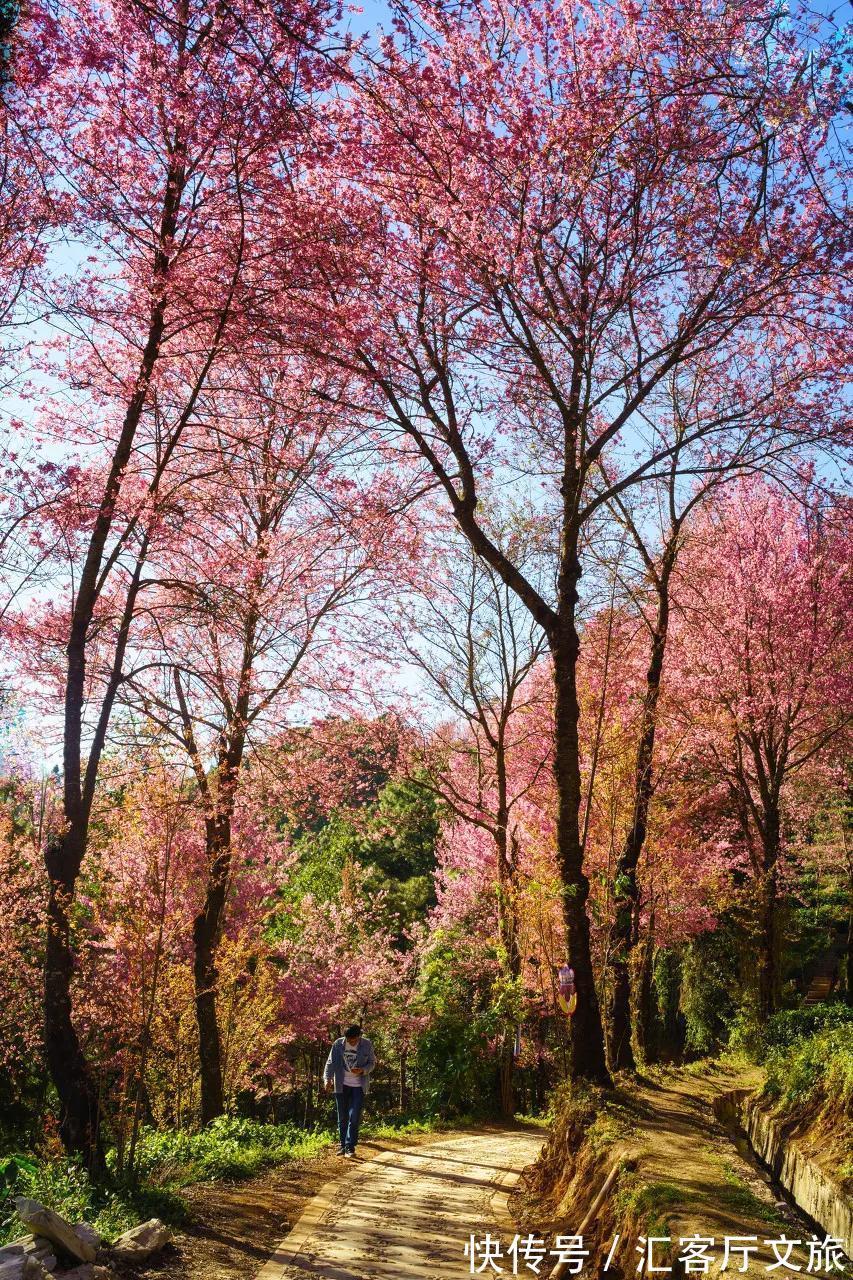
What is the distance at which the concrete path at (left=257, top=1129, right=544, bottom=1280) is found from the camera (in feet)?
19.1

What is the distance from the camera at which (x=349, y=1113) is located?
407 inches

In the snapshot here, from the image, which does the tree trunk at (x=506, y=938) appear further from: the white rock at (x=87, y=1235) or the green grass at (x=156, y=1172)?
the white rock at (x=87, y=1235)

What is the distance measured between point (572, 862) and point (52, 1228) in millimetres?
4953

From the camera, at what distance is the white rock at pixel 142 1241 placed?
18.1ft

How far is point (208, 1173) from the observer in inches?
339

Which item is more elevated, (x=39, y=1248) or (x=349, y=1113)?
(x=39, y=1248)

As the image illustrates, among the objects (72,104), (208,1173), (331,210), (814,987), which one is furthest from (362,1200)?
(814,987)

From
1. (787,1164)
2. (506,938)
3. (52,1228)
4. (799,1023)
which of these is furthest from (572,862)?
(506,938)

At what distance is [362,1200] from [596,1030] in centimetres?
231

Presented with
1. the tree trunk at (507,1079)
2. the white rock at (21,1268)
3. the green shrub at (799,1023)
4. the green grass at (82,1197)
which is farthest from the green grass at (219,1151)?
the green shrub at (799,1023)

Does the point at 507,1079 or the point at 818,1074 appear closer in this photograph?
the point at 818,1074

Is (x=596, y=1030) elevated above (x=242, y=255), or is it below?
below

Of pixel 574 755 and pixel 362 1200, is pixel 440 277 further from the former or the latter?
Answer: pixel 362 1200

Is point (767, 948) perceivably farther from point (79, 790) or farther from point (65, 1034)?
point (79, 790)
